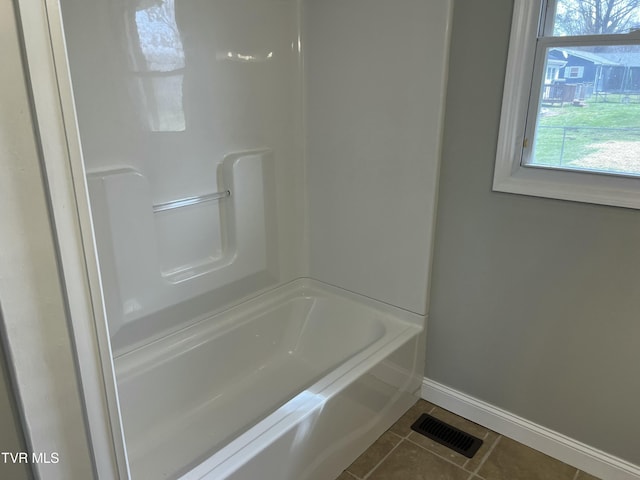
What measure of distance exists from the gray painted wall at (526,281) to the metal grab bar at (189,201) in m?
0.92

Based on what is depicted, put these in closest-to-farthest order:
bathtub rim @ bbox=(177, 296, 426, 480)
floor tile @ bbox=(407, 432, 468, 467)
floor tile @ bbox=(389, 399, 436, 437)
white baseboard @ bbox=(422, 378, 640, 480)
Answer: bathtub rim @ bbox=(177, 296, 426, 480), white baseboard @ bbox=(422, 378, 640, 480), floor tile @ bbox=(407, 432, 468, 467), floor tile @ bbox=(389, 399, 436, 437)

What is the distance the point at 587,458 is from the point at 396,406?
2.44 feet

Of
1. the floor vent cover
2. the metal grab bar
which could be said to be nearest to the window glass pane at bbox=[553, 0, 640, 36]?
the metal grab bar

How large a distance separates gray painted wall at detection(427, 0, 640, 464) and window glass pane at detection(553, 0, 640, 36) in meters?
0.18

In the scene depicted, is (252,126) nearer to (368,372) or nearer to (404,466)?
(368,372)

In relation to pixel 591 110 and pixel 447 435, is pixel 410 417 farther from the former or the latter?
pixel 591 110

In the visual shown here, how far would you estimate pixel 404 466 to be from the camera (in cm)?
184

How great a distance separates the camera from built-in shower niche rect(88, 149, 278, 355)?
1.63 metres

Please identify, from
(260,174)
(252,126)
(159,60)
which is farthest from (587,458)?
(159,60)

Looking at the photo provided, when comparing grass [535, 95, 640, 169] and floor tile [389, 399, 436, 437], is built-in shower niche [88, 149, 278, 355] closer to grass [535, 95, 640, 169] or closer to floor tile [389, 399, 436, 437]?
floor tile [389, 399, 436, 437]

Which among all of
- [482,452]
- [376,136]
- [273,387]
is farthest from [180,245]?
[482,452]

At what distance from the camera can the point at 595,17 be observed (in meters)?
1.53

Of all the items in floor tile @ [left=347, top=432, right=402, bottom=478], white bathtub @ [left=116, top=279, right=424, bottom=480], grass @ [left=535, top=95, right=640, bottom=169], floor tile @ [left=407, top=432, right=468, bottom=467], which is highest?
grass @ [left=535, top=95, right=640, bottom=169]

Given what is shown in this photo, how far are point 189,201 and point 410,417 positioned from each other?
1.35 metres
